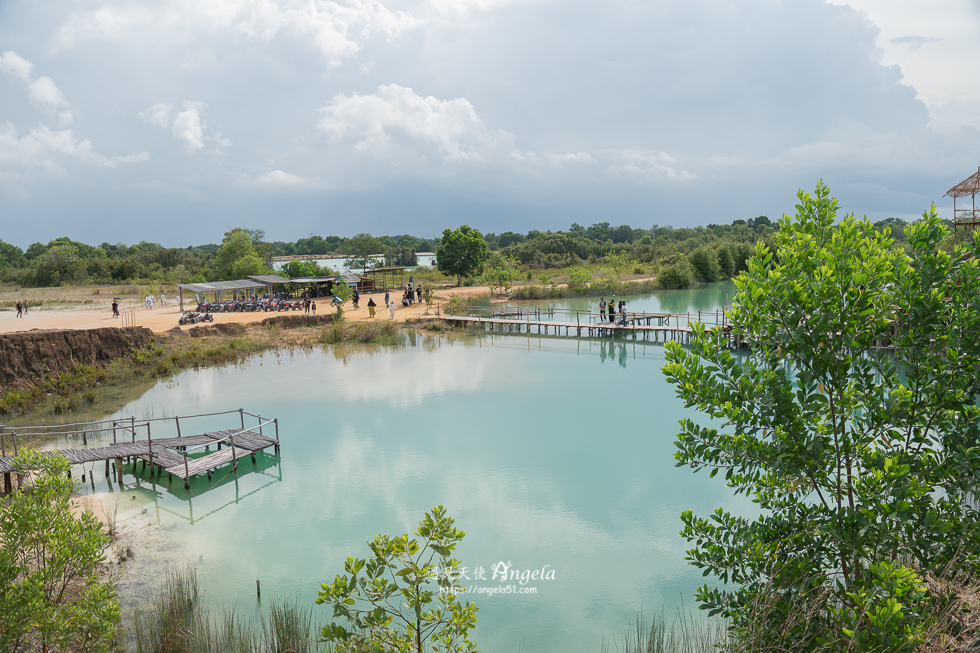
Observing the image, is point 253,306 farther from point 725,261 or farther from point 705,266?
point 725,261

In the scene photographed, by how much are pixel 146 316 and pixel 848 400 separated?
1519 inches

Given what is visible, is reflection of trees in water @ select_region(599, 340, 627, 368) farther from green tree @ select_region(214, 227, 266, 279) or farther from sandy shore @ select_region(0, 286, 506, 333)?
green tree @ select_region(214, 227, 266, 279)

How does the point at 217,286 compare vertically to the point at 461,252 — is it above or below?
below

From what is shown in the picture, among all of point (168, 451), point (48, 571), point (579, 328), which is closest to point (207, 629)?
point (48, 571)

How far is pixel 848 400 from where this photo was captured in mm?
4141

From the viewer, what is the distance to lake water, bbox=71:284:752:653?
869 centimetres

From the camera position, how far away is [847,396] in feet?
13.8

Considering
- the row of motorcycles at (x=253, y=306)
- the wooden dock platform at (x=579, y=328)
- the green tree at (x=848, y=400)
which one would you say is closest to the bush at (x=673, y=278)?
the wooden dock platform at (x=579, y=328)

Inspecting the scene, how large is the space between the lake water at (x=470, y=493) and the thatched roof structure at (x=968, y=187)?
48.5 feet

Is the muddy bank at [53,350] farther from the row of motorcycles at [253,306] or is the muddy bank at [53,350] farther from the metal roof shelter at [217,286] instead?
the metal roof shelter at [217,286]

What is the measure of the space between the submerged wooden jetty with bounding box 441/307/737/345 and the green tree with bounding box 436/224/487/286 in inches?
755

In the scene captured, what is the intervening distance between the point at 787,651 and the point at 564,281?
53.9 m

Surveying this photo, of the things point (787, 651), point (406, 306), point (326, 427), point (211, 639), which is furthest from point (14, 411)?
point (406, 306)

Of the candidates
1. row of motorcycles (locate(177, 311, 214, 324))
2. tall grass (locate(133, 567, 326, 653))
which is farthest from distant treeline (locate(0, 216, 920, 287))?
tall grass (locate(133, 567, 326, 653))
